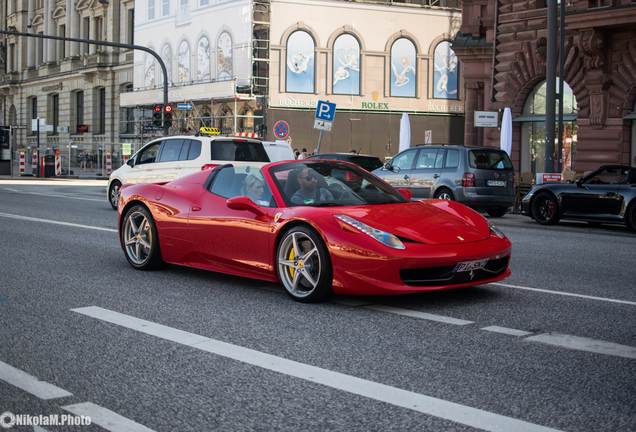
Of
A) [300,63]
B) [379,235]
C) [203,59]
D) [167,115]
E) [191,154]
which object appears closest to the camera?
[379,235]

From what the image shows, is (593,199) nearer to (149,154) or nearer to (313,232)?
(149,154)

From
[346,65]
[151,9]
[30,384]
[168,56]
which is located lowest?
[30,384]

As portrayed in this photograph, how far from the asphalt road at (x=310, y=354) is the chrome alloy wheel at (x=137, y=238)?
201 mm

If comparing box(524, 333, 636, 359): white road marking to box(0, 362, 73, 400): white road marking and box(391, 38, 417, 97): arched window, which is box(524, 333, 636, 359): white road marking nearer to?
box(0, 362, 73, 400): white road marking

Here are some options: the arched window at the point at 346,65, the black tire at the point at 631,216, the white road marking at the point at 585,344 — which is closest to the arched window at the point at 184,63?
the arched window at the point at 346,65

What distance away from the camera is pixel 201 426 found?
4230mm

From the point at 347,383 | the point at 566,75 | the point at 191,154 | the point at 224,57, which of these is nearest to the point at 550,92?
the point at 566,75

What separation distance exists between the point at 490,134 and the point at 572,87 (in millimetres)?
4494

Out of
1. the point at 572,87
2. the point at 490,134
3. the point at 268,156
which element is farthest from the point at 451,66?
the point at 268,156

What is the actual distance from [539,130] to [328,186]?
24.3 metres

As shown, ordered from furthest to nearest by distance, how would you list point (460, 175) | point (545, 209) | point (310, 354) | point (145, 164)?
point (460, 175)
point (145, 164)
point (545, 209)
point (310, 354)

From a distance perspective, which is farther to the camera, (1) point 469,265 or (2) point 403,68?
(2) point 403,68

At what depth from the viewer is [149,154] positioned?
19.7 m

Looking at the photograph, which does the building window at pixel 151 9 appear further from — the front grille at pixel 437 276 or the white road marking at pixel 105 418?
the white road marking at pixel 105 418
